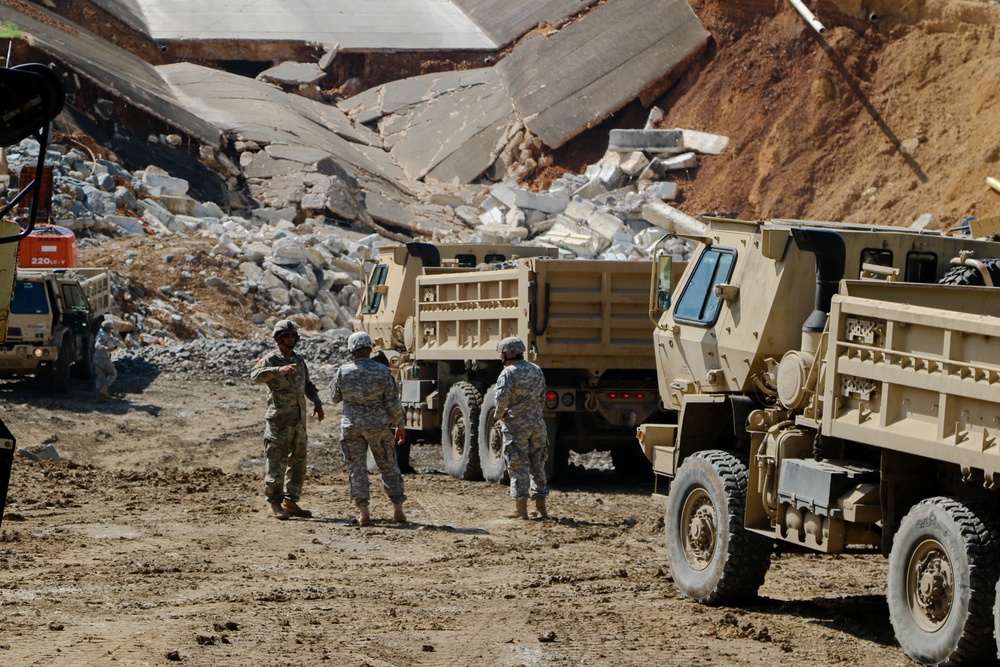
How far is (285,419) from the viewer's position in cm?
1230

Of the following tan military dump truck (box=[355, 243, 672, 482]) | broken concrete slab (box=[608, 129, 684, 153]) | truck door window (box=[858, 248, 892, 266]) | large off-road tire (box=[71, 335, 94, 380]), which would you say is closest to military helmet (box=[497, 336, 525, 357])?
tan military dump truck (box=[355, 243, 672, 482])

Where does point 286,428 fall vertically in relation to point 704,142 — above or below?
below

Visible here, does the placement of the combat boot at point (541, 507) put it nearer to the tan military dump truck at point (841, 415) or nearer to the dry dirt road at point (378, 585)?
the dry dirt road at point (378, 585)

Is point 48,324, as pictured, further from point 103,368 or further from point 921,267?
point 921,267

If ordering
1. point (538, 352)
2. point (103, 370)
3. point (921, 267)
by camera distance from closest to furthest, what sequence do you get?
point (921, 267) → point (538, 352) → point (103, 370)

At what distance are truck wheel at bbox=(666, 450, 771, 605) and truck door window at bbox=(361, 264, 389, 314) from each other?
9.51 metres

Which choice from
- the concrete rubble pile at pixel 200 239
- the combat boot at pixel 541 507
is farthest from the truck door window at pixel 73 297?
the combat boot at pixel 541 507

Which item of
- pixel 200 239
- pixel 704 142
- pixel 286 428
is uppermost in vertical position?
pixel 704 142

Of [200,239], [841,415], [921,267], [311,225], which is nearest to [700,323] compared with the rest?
[921,267]

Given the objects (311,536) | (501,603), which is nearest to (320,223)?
(311,536)

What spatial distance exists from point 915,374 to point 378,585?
4.00 metres

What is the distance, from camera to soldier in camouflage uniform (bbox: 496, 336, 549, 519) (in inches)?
484

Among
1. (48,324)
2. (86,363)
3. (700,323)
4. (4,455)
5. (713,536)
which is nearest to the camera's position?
(4,455)

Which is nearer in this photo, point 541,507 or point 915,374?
point 915,374
